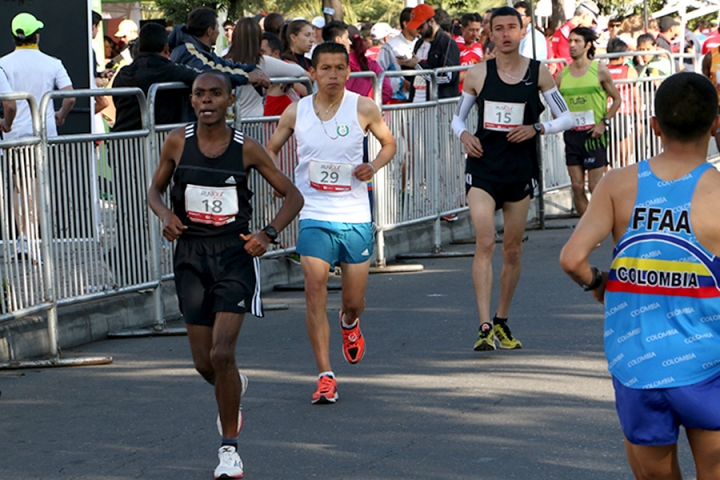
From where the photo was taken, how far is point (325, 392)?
710 centimetres

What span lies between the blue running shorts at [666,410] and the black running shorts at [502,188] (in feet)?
15.1

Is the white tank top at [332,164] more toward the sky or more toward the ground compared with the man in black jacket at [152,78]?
more toward the ground

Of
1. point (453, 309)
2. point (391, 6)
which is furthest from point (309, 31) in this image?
point (391, 6)

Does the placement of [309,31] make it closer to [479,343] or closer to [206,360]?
[479,343]

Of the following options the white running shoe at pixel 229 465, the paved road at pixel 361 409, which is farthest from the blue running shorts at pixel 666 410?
the white running shoe at pixel 229 465

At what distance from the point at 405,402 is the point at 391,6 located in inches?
2006

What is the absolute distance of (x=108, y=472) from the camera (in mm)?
5879

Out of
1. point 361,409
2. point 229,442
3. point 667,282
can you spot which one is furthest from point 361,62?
point 667,282

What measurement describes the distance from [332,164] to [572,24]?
1197cm

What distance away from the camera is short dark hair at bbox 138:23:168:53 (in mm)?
10180

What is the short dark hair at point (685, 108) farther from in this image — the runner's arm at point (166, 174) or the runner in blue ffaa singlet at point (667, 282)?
the runner's arm at point (166, 174)

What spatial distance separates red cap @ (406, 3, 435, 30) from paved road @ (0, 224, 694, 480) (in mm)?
6196

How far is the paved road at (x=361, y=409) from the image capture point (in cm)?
589

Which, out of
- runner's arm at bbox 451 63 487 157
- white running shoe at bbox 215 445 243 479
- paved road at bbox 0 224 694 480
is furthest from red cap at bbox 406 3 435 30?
white running shoe at bbox 215 445 243 479
